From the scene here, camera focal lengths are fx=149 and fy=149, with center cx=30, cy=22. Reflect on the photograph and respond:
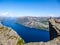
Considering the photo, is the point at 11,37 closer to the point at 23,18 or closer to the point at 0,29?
the point at 0,29

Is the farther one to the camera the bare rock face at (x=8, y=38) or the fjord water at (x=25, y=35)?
the fjord water at (x=25, y=35)

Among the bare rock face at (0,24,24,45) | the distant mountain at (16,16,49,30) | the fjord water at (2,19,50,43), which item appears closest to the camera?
the bare rock face at (0,24,24,45)

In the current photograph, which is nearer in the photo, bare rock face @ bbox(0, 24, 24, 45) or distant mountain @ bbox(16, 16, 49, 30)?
bare rock face @ bbox(0, 24, 24, 45)

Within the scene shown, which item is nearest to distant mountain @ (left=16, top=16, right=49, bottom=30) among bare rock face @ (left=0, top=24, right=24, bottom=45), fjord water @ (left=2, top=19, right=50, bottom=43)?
fjord water @ (left=2, top=19, right=50, bottom=43)

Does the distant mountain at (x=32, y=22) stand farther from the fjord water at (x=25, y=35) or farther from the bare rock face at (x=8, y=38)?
the bare rock face at (x=8, y=38)

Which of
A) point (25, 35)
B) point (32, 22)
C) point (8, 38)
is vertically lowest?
point (25, 35)

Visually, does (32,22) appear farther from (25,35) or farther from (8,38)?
(8,38)

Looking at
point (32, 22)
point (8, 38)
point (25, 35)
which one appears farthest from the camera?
point (32, 22)

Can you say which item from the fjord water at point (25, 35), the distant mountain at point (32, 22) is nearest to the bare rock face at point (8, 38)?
the fjord water at point (25, 35)

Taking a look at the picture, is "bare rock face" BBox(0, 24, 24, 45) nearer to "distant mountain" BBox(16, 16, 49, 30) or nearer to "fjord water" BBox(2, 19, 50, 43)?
"fjord water" BBox(2, 19, 50, 43)

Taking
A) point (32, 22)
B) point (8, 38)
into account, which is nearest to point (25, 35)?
point (32, 22)

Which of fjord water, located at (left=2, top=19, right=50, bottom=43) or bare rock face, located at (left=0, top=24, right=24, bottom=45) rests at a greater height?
bare rock face, located at (left=0, top=24, right=24, bottom=45)

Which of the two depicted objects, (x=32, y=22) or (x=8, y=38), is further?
(x=32, y=22)
